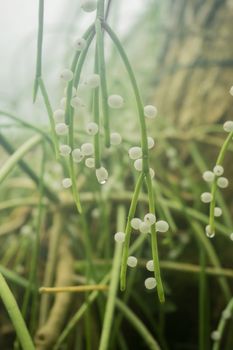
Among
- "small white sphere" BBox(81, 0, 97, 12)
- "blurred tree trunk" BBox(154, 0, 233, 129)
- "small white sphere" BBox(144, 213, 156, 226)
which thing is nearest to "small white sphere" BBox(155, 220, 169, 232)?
"small white sphere" BBox(144, 213, 156, 226)

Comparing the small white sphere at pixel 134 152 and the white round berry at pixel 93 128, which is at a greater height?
the white round berry at pixel 93 128

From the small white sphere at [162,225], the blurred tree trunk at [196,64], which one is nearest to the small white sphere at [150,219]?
the small white sphere at [162,225]

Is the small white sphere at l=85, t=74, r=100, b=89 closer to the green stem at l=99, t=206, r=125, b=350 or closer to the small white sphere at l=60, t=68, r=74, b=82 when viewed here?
the small white sphere at l=60, t=68, r=74, b=82

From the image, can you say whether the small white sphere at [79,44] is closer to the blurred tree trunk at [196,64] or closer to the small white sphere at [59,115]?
Answer: the small white sphere at [59,115]

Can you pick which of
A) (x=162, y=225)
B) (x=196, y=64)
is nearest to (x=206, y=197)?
(x=162, y=225)

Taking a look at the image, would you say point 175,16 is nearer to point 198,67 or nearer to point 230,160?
point 198,67

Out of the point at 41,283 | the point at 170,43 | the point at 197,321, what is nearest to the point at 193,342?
the point at 197,321

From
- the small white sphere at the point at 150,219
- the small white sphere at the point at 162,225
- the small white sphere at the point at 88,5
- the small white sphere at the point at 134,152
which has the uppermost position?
the small white sphere at the point at 88,5

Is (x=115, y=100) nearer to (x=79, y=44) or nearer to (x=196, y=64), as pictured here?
(x=79, y=44)
